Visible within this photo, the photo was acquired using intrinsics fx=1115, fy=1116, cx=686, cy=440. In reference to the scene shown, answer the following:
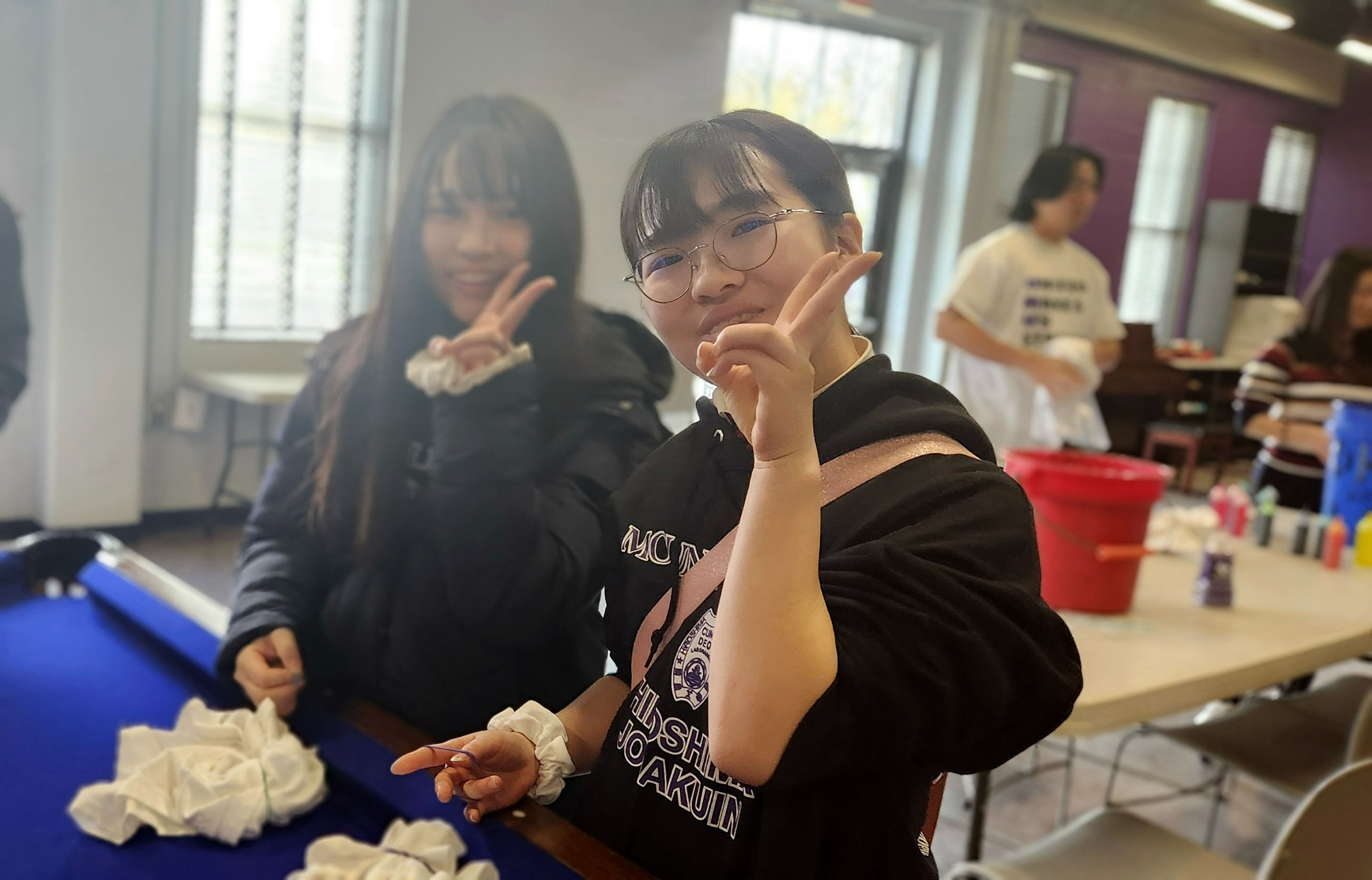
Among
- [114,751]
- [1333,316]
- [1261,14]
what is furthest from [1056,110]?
[114,751]

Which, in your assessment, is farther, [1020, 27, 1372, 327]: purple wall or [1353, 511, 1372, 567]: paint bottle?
[1020, 27, 1372, 327]: purple wall

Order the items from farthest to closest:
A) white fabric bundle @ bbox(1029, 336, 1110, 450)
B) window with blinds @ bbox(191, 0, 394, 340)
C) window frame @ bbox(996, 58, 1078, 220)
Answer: window frame @ bbox(996, 58, 1078, 220), window with blinds @ bbox(191, 0, 394, 340), white fabric bundle @ bbox(1029, 336, 1110, 450)

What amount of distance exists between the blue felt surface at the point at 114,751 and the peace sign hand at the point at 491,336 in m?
0.40

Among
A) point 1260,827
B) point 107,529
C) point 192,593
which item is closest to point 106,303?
point 107,529

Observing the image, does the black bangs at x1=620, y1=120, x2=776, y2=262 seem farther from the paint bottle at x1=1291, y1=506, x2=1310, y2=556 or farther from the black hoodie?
the paint bottle at x1=1291, y1=506, x2=1310, y2=556

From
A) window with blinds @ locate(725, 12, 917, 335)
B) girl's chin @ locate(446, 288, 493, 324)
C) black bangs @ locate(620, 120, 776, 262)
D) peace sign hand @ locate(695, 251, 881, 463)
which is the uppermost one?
window with blinds @ locate(725, 12, 917, 335)

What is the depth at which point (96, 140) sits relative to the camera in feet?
14.7

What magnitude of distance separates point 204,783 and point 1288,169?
439 inches

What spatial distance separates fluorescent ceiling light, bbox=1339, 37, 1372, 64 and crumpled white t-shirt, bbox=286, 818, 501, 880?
325 cm

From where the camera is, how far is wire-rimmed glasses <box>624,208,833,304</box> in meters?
0.57

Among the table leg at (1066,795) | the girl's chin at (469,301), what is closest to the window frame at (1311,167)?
the table leg at (1066,795)

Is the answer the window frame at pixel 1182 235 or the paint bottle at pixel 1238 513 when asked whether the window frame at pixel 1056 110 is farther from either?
the paint bottle at pixel 1238 513

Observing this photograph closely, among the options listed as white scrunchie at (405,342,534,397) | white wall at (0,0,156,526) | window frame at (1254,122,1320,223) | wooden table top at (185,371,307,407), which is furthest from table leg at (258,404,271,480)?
window frame at (1254,122,1320,223)

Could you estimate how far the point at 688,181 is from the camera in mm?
587
